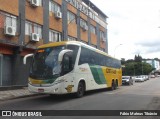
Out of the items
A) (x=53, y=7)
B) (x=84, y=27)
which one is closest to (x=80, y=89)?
(x=53, y=7)

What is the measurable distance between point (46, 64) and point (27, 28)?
40.5ft

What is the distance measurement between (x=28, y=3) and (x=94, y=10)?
89.9ft

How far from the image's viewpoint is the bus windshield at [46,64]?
53.7ft

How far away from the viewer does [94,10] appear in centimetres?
5400

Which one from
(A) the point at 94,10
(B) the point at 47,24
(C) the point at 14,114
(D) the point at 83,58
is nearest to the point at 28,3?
(B) the point at 47,24

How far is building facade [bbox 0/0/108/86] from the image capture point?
80.9 feet

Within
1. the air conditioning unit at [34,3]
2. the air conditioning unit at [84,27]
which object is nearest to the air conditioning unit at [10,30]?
the air conditioning unit at [34,3]

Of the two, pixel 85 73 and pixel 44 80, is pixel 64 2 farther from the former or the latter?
pixel 44 80

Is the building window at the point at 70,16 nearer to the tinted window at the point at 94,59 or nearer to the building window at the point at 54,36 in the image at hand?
the building window at the point at 54,36

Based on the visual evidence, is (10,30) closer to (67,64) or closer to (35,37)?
(35,37)

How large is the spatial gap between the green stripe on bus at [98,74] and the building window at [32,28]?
872cm

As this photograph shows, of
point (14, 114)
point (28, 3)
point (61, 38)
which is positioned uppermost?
point (28, 3)

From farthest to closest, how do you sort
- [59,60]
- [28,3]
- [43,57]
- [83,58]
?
[28,3] → [83,58] → [43,57] → [59,60]

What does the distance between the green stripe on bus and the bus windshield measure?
5.16 metres
